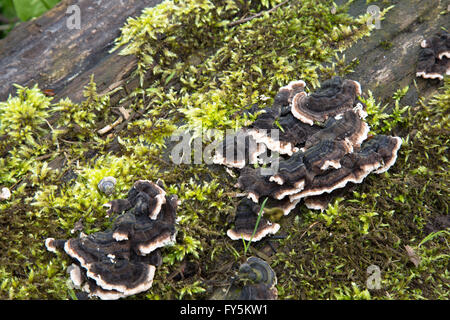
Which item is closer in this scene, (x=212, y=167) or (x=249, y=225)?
(x=249, y=225)

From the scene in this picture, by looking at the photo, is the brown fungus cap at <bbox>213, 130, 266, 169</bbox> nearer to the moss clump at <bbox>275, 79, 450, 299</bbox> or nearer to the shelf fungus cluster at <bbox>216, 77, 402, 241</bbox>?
the shelf fungus cluster at <bbox>216, 77, 402, 241</bbox>

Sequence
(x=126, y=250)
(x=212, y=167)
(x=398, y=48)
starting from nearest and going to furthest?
(x=126, y=250) < (x=212, y=167) < (x=398, y=48)

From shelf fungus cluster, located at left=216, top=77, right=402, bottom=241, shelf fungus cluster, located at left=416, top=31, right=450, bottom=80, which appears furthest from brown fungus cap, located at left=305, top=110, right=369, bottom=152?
shelf fungus cluster, located at left=416, top=31, right=450, bottom=80

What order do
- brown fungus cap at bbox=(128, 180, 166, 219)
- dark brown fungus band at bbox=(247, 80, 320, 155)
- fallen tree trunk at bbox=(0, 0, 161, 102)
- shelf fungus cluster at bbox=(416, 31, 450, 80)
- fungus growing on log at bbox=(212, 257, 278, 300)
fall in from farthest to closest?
fallen tree trunk at bbox=(0, 0, 161, 102)
shelf fungus cluster at bbox=(416, 31, 450, 80)
dark brown fungus band at bbox=(247, 80, 320, 155)
brown fungus cap at bbox=(128, 180, 166, 219)
fungus growing on log at bbox=(212, 257, 278, 300)

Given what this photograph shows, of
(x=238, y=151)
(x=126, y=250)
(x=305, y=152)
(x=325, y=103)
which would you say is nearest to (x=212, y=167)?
(x=238, y=151)

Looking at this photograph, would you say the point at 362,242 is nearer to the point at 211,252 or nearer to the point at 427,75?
the point at 211,252

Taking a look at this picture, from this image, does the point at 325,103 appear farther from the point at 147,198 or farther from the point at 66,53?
the point at 66,53
